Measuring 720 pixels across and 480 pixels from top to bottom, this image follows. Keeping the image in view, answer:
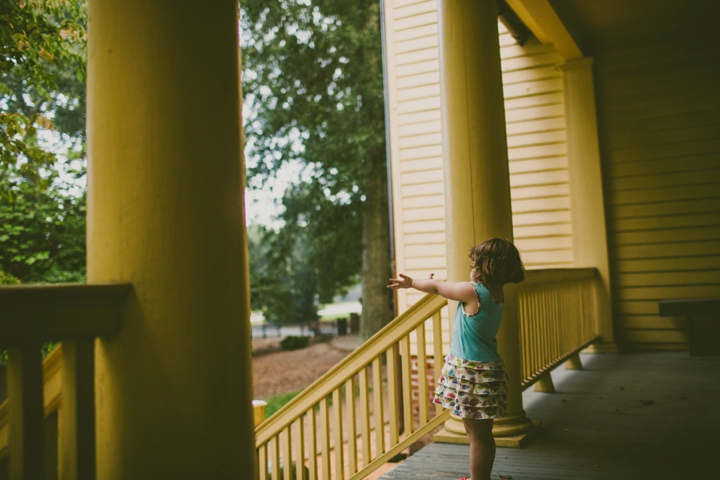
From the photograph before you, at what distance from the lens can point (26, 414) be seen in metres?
1.32

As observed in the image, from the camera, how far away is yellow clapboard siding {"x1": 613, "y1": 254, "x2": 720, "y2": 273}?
7.02 meters

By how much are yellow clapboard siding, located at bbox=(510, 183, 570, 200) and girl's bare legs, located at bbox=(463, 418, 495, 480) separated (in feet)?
16.8

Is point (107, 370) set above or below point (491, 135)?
below

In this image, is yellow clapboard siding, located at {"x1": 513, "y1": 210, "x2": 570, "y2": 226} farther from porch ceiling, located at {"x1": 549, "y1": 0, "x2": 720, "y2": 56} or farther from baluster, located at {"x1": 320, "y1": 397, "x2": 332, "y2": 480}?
baluster, located at {"x1": 320, "y1": 397, "x2": 332, "y2": 480}

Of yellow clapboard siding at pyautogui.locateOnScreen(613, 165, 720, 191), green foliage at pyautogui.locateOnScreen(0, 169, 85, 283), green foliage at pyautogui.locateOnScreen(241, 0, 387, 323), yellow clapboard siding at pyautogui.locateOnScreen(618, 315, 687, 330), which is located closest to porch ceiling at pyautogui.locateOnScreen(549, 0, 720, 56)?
yellow clapboard siding at pyautogui.locateOnScreen(613, 165, 720, 191)

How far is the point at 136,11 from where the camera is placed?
57.7 inches

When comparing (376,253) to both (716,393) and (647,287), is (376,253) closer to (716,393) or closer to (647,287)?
(647,287)

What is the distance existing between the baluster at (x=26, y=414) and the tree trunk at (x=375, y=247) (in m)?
14.6

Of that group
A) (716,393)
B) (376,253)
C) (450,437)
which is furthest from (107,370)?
(376,253)

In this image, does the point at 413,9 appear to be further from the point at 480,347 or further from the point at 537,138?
the point at 480,347

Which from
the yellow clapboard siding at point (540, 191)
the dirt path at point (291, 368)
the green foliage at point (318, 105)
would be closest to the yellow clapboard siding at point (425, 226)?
the yellow clapboard siding at point (540, 191)

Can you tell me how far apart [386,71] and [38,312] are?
755 centimetres

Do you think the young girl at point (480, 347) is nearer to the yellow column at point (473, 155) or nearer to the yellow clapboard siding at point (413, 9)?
the yellow column at point (473, 155)

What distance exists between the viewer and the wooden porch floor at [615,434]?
3215 millimetres
